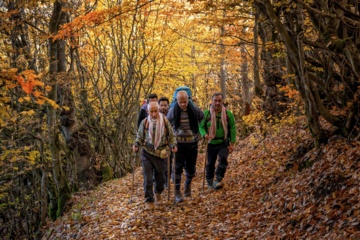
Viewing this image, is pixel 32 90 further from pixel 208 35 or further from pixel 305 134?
pixel 208 35

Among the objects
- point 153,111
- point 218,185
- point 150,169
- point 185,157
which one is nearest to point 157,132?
point 153,111

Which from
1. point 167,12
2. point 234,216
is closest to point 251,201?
point 234,216

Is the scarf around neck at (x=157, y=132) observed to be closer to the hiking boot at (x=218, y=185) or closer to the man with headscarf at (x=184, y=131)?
the man with headscarf at (x=184, y=131)

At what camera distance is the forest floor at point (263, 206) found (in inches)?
188

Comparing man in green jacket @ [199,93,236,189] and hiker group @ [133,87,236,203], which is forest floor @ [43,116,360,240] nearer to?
hiker group @ [133,87,236,203]

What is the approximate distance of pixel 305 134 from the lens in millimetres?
8500

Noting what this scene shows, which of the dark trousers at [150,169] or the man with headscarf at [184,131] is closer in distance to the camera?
the dark trousers at [150,169]

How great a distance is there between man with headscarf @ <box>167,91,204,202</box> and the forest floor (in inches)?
34.4

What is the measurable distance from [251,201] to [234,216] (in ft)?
2.10

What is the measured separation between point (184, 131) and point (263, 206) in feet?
7.67

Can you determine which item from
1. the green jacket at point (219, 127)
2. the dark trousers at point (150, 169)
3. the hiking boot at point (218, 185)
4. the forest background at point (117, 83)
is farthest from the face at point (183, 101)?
the hiking boot at point (218, 185)

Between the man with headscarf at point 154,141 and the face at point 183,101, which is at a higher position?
the face at point 183,101

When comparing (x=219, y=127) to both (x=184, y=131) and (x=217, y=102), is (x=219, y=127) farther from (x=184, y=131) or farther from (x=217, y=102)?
(x=184, y=131)

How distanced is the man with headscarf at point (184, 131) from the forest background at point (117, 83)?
7.03ft
